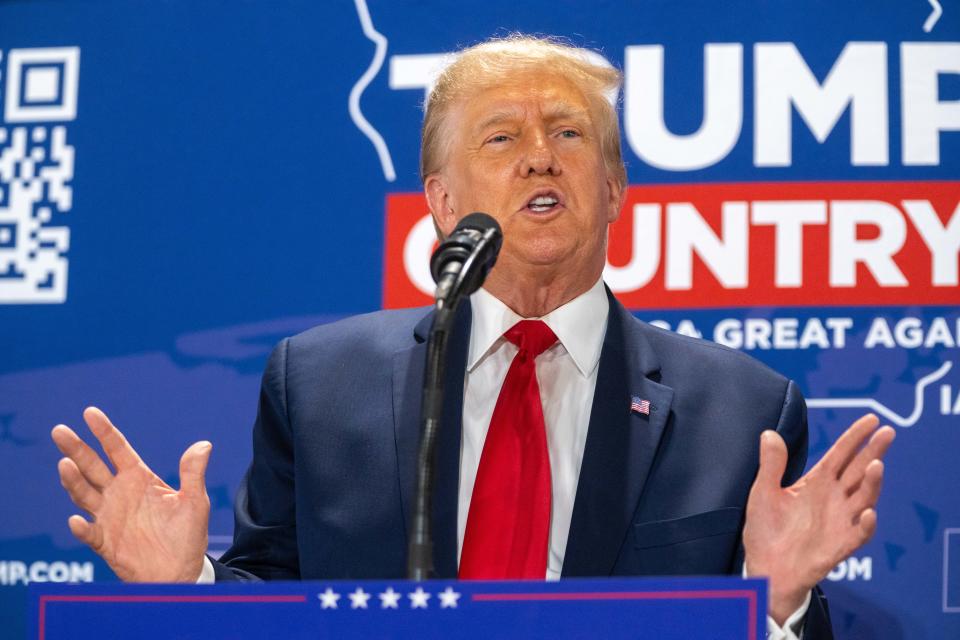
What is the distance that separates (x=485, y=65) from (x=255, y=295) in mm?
898

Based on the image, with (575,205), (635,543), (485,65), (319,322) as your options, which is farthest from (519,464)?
(319,322)

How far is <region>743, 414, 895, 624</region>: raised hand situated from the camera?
59.0 inches

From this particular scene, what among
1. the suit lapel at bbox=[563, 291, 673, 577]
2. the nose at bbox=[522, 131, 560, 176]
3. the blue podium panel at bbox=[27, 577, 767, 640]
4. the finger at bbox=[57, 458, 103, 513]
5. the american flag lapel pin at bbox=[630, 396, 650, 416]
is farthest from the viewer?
the nose at bbox=[522, 131, 560, 176]

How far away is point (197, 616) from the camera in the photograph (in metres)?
1.21

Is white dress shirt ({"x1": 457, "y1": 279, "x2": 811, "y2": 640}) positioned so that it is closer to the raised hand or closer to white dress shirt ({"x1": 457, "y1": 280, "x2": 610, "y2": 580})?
white dress shirt ({"x1": 457, "y1": 280, "x2": 610, "y2": 580})

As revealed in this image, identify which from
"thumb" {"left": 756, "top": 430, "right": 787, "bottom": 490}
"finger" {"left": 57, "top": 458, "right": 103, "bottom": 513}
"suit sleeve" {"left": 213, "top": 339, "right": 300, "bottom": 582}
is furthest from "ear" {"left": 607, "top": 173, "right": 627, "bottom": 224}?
"finger" {"left": 57, "top": 458, "right": 103, "bottom": 513}

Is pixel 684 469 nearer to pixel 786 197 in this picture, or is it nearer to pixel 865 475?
pixel 865 475

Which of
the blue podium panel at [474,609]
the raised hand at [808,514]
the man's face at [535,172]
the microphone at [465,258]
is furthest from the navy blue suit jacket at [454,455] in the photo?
the blue podium panel at [474,609]

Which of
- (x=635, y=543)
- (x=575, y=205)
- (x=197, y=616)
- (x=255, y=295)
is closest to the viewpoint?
(x=197, y=616)

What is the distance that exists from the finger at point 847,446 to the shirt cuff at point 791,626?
0.18 metres

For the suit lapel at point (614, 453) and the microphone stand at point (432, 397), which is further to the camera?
the suit lapel at point (614, 453)

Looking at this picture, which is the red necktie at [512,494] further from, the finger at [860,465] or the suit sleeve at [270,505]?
the finger at [860,465]

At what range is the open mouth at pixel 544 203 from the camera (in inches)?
84.3

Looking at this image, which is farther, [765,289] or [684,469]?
[765,289]
